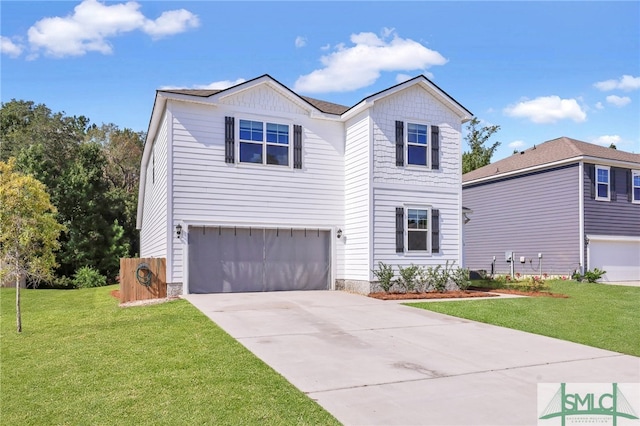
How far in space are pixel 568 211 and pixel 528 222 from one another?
206 cm

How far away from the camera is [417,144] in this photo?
594 inches

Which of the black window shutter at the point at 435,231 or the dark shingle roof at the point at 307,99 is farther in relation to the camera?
the black window shutter at the point at 435,231

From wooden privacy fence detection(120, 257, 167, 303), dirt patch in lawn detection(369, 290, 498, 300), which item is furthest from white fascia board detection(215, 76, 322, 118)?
dirt patch in lawn detection(369, 290, 498, 300)

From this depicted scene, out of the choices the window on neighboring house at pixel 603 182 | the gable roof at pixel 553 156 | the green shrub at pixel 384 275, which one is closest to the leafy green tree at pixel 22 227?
the green shrub at pixel 384 275

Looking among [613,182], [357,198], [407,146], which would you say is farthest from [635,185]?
[357,198]

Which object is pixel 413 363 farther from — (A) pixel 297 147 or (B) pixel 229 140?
(A) pixel 297 147

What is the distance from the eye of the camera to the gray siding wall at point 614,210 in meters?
19.9

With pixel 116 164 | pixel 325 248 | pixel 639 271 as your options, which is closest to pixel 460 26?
pixel 325 248

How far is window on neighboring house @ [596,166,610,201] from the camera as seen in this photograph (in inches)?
803

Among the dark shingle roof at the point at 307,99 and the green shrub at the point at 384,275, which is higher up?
the dark shingle roof at the point at 307,99

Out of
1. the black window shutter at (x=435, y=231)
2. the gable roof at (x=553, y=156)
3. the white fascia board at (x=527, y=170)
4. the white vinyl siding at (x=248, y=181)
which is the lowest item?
the black window shutter at (x=435, y=231)

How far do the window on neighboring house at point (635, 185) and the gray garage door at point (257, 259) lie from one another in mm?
15226

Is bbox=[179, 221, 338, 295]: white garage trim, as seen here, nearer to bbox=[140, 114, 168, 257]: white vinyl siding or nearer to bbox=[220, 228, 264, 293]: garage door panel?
bbox=[220, 228, 264, 293]: garage door panel

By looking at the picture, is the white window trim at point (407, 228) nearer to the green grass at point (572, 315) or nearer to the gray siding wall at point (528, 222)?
the green grass at point (572, 315)
